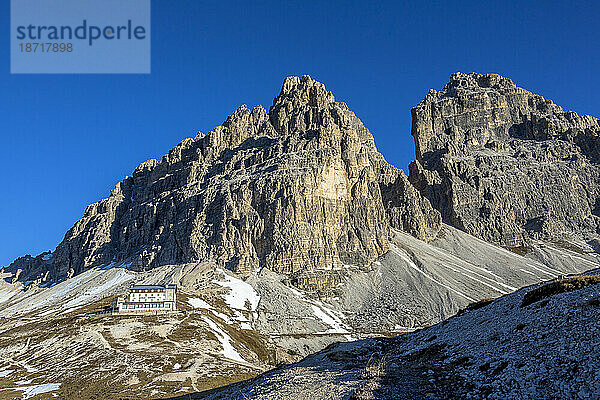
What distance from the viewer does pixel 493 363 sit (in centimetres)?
2502

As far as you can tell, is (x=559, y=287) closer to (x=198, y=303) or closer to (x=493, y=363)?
(x=493, y=363)

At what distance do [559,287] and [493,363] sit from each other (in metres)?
9.99

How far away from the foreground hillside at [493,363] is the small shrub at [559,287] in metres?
0.06

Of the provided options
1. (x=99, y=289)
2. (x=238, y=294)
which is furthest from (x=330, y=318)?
(x=99, y=289)

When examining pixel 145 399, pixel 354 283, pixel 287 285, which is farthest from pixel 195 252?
pixel 145 399

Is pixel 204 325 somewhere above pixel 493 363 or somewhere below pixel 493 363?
below

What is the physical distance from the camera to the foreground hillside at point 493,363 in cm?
2080

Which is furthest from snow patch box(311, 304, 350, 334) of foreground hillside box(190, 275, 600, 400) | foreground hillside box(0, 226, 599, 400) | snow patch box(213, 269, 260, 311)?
foreground hillside box(190, 275, 600, 400)

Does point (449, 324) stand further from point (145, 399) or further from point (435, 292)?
point (435, 292)

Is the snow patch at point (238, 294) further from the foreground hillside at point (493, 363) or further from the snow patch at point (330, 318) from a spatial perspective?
the foreground hillside at point (493, 363)

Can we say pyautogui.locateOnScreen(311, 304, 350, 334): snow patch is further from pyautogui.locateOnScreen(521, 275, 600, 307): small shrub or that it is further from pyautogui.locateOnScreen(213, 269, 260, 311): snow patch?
pyautogui.locateOnScreen(521, 275, 600, 307): small shrub

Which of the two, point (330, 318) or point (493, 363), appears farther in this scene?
point (330, 318)

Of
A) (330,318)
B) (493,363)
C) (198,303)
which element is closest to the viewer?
(493,363)

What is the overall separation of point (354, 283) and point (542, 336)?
161m
